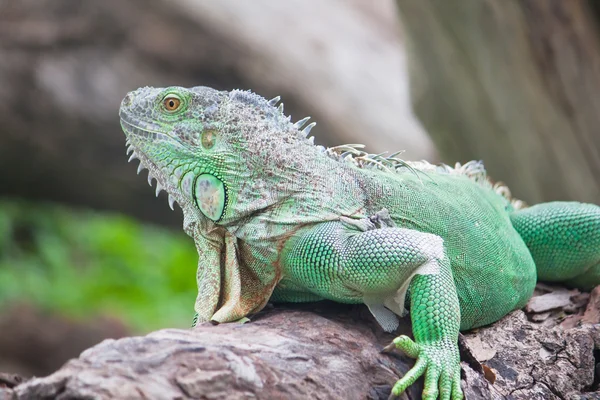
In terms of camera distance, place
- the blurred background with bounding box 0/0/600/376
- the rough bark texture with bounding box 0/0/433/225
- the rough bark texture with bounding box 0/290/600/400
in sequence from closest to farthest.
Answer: the rough bark texture with bounding box 0/290/600/400
the blurred background with bounding box 0/0/600/376
the rough bark texture with bounding box 0/0/433/225

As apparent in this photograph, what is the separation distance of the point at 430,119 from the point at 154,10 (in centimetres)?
495

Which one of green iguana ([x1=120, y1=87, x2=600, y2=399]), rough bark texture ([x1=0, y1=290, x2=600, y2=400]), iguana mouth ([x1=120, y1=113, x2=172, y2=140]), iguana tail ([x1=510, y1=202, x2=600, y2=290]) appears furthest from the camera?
iguana tail ([x1=510, y1=202, x2=600, y2=290])

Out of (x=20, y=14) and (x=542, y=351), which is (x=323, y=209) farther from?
(x=20, y=14)

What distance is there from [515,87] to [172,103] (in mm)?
5445

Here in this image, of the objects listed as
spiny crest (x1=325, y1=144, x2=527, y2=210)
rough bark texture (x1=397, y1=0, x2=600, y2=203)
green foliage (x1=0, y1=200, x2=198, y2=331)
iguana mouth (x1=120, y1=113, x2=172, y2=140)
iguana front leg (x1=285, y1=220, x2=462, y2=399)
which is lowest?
green foliage (x1=0, y1=200, x2=198, y2=331)

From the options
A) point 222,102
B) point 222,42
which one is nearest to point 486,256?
point 222,102

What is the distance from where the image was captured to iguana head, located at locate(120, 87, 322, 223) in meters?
4.27

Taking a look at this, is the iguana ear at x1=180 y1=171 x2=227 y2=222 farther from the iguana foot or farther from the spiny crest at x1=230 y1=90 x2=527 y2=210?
the iguana foot

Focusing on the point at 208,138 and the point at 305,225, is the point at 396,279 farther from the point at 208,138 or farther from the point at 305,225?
the point at 208,138

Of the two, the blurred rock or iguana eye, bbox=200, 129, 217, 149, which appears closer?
iguana eye, bbox=200, 129, 217, 149

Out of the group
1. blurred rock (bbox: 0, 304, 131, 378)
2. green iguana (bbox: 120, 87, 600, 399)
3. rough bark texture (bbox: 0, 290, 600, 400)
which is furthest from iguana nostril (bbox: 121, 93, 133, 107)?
blurred rock (bbox: 0, 304, 131, 378)

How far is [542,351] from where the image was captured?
4.66 meters

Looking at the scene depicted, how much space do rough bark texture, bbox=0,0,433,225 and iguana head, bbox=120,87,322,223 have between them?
23.2 ft

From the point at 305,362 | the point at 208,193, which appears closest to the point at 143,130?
the point at 208,193
